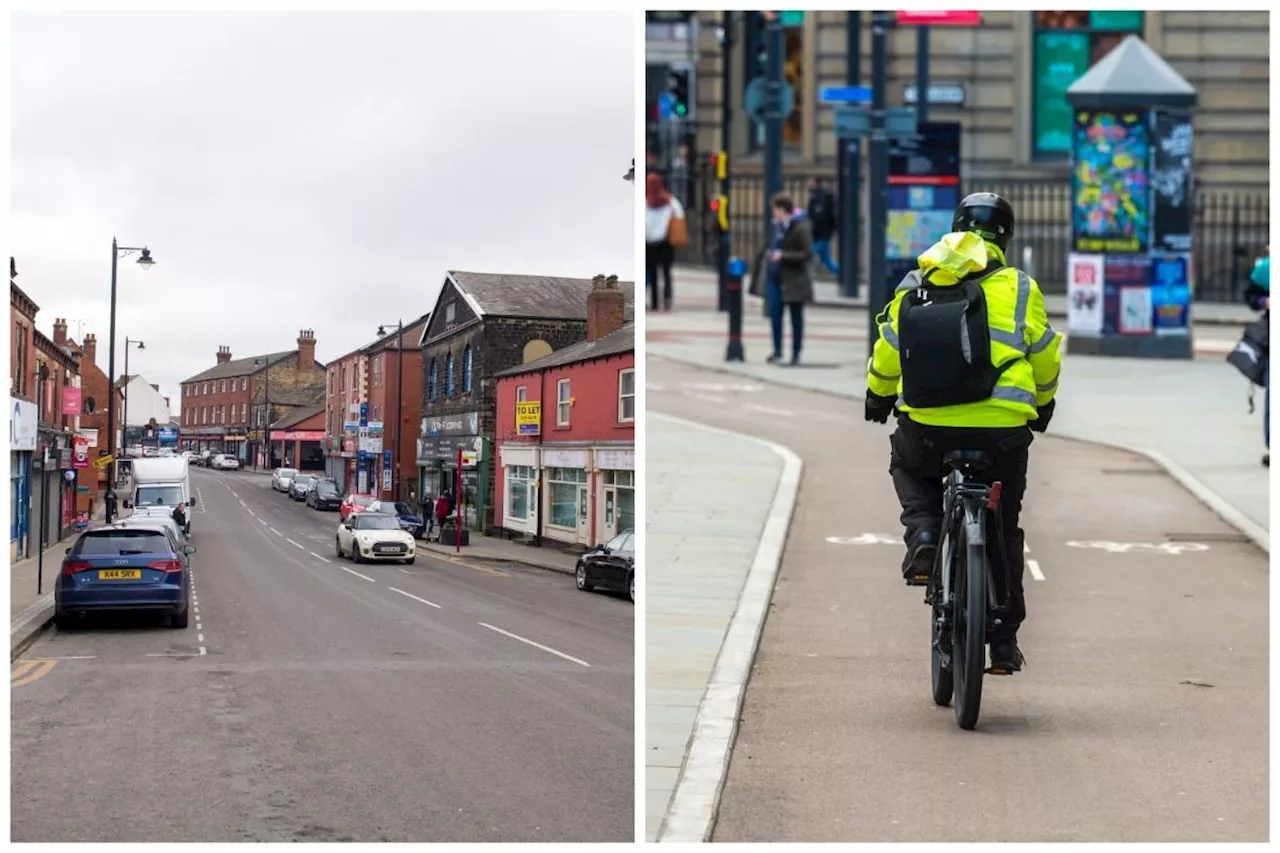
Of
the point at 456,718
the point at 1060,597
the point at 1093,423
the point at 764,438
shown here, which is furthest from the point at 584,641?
the point at 1093,423

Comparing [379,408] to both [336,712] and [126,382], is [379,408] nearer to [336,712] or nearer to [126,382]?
[126,382]

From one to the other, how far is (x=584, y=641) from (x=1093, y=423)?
13.0m

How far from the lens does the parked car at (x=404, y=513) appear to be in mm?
5982

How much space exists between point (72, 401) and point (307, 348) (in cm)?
72

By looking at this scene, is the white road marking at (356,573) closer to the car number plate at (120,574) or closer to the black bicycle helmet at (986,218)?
the car number plate at (120,574)

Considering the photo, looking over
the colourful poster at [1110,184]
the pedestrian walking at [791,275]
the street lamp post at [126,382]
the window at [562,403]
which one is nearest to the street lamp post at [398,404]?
the window at [562,403]

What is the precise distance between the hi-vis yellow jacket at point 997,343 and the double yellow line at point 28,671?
8.06 ft

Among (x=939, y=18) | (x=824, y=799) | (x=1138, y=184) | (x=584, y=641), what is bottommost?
(x=824, y=799)

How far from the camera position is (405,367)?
5895 millimetres

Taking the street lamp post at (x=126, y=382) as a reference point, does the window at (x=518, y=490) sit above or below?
below

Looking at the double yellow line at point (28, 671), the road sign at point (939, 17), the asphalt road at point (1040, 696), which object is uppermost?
the road sign at point (939, 17)

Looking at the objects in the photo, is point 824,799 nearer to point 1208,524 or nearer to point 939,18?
point 1208,524

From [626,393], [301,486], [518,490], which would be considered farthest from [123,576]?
[626,393]

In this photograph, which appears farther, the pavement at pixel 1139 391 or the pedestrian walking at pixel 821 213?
the pedestrian walking at pixel 821 213
